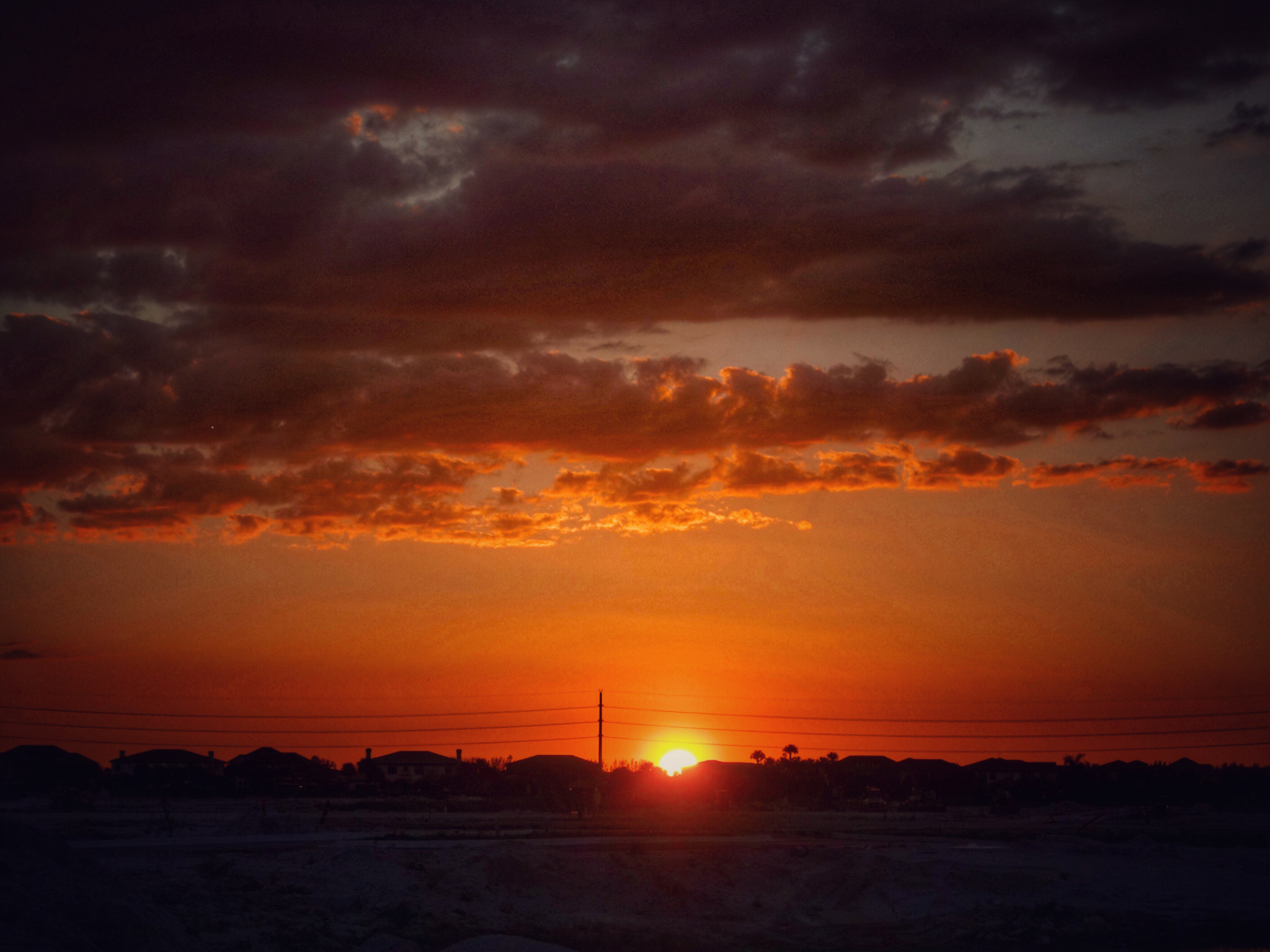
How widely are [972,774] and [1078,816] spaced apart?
56.4 metres

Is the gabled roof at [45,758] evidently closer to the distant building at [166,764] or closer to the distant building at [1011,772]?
the distant building at [166,764]

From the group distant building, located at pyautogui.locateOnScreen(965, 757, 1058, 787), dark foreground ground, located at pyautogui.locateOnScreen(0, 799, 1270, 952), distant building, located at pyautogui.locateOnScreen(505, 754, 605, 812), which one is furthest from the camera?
distant building, located at pyautogui.locateOnScreen(965, 757, 1058, 787)

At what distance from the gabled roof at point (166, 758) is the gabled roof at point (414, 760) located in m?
23.2

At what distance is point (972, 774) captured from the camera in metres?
141

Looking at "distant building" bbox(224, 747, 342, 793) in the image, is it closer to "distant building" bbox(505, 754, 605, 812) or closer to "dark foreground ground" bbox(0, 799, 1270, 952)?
"distant building" bbox(505, 754, 605, 812)

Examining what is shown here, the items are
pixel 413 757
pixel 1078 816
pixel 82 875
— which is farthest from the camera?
pixel 413 757

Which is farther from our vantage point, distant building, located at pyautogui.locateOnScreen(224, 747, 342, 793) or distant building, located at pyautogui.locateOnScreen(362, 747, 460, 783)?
distant building, located at pyautogui.locateOnScreen(362, 747, 460, 783)

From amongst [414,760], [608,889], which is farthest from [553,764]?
[608,889]

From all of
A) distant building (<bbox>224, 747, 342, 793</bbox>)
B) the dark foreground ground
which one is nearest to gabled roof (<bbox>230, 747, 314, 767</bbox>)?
distant building (<bbox>224, 747, 342, 793</bbox>)

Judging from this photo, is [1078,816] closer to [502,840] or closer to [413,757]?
[502,840]

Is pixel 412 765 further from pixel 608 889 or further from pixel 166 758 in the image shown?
pixel 608 889

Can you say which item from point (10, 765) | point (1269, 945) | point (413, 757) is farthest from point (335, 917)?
point (413, 757)

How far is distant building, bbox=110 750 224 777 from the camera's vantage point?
123m

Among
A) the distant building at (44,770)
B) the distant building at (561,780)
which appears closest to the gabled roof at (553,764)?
the distant building at (561,780)
